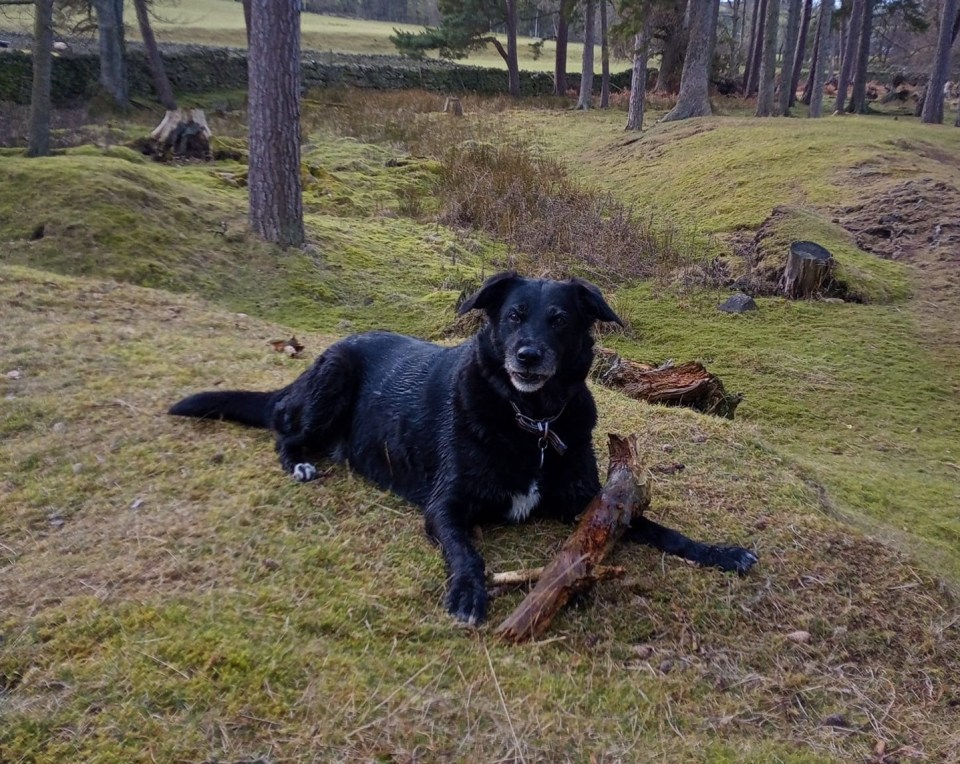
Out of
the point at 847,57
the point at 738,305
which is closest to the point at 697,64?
the point at 847,57

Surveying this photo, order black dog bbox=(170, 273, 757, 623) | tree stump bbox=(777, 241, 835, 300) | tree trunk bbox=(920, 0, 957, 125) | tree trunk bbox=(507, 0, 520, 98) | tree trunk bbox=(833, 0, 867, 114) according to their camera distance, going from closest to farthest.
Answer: black dog bbox=(170, 273, 757, 623) < tree stump bbox=(777, 241, 835, 300) < tree trunk bbox=(920, 0, 957, 125) < tree trunk bbox=(833, 0, 867, 114) < tree trunk bbox=(507, 0, 520, 98)

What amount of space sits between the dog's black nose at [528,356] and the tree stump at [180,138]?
12932mm

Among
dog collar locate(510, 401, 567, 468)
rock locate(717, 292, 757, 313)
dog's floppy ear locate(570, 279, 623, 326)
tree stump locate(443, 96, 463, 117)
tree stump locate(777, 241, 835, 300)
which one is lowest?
rock locate(717, 292, 757, 313)

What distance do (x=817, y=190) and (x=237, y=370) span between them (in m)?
11.5

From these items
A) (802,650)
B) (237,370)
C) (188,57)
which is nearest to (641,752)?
(802,650)

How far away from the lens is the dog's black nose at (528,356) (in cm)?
334

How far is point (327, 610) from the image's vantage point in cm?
302

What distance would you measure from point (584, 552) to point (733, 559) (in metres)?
0.83

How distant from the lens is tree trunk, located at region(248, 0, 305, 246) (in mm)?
8859

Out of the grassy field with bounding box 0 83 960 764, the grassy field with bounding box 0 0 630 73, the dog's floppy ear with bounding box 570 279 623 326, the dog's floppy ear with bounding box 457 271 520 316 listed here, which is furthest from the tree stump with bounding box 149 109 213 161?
the grassy field with bounding box 0 0 630 73

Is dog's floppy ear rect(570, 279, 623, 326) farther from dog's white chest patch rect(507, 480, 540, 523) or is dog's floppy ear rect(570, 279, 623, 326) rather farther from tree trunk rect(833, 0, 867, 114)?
tree trunk rect(833, 0, 867, 114)

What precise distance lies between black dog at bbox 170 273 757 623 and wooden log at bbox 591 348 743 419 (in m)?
2.87

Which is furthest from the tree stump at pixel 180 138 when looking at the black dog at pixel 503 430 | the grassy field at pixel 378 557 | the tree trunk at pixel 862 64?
the tree trunk at pixel 862 64

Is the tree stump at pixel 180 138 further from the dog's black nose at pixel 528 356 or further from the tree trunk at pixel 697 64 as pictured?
the tree trunk at pixel 697 64
